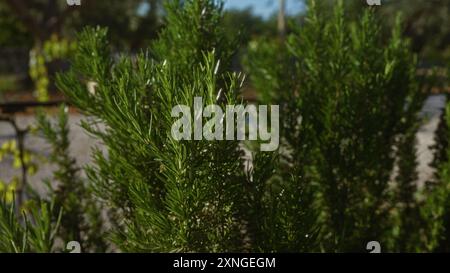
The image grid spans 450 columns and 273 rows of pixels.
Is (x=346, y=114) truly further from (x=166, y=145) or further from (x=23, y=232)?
(x=23, y=232)

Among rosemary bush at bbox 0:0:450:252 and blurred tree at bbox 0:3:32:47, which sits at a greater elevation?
blurred tree at bbox 0:3:32:47

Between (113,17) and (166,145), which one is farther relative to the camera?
(113,17)

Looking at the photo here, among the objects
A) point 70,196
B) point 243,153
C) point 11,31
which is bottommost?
point 70,196

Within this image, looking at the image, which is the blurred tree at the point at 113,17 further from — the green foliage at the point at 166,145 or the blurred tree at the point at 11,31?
the green foliage at the point at 166,145

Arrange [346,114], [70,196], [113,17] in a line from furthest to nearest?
[113,17] < [70,196] < [346,114]

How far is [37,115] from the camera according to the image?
2.27m

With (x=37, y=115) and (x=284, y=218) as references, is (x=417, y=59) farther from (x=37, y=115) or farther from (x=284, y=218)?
(x=37, y=115)

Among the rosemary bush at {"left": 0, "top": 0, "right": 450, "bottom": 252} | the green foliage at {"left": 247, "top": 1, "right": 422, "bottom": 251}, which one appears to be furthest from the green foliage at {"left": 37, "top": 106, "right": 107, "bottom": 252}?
the green foliage at {"left": 247, "top": 1, "right": 422, "bottom": 251}

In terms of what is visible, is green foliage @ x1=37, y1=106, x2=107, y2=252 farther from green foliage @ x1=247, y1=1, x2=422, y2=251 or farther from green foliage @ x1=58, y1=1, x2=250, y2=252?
green foliage @ x1=247, y1=1, x2=422, y2=251

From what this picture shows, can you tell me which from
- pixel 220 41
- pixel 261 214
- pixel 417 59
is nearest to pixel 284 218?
pixel 261 214

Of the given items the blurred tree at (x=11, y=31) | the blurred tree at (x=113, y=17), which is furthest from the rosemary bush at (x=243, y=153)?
the blurred tree at (x=11, y=31)

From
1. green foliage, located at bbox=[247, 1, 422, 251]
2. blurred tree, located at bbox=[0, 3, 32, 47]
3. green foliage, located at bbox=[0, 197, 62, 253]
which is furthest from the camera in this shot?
blurred tree, located at bbox=[0, 3, 32, 47]

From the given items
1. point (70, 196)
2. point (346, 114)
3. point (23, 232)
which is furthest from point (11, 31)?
point (23, 232)

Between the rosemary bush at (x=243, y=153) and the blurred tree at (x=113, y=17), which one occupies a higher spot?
the blurred tree at (x=113, y=17)
